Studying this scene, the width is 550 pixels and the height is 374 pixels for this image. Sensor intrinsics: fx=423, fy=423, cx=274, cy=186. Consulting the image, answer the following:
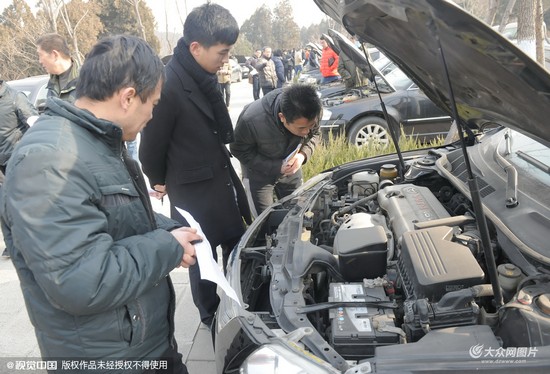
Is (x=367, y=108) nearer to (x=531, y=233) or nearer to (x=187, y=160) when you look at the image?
(x=187, y=160)

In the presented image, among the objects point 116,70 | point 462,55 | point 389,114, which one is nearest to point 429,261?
point 462,55

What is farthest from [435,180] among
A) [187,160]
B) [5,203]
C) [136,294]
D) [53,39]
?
[53,39]

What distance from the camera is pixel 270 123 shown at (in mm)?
3180

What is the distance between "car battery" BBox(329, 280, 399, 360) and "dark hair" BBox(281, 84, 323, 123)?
4.55 feet

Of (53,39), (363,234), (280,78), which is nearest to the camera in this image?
(363,234)

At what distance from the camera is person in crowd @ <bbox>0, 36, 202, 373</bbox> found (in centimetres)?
123

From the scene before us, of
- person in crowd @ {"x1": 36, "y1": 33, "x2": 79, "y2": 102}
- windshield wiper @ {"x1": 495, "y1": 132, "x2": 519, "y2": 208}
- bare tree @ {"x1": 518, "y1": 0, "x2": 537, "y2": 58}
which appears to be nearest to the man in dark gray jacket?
person in crowd @ {"x1": 36, "y1": 33, "x2": 79, "y2": 102}

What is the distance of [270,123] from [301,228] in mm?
1050

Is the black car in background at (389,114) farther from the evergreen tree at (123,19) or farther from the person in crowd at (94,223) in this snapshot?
the evergreen tree at (123,19)

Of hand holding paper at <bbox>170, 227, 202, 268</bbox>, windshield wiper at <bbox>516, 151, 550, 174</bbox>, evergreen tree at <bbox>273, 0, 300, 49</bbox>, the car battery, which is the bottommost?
the car battery

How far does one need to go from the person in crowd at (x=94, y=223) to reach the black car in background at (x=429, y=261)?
1.50 ft

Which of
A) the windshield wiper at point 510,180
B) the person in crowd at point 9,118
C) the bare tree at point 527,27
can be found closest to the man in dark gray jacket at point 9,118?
the person in crowd at point 9,118

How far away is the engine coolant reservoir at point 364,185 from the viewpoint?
10.1 feet

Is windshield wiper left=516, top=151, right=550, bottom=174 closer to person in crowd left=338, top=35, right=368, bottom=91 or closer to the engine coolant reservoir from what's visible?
the engine coolant reservoir
